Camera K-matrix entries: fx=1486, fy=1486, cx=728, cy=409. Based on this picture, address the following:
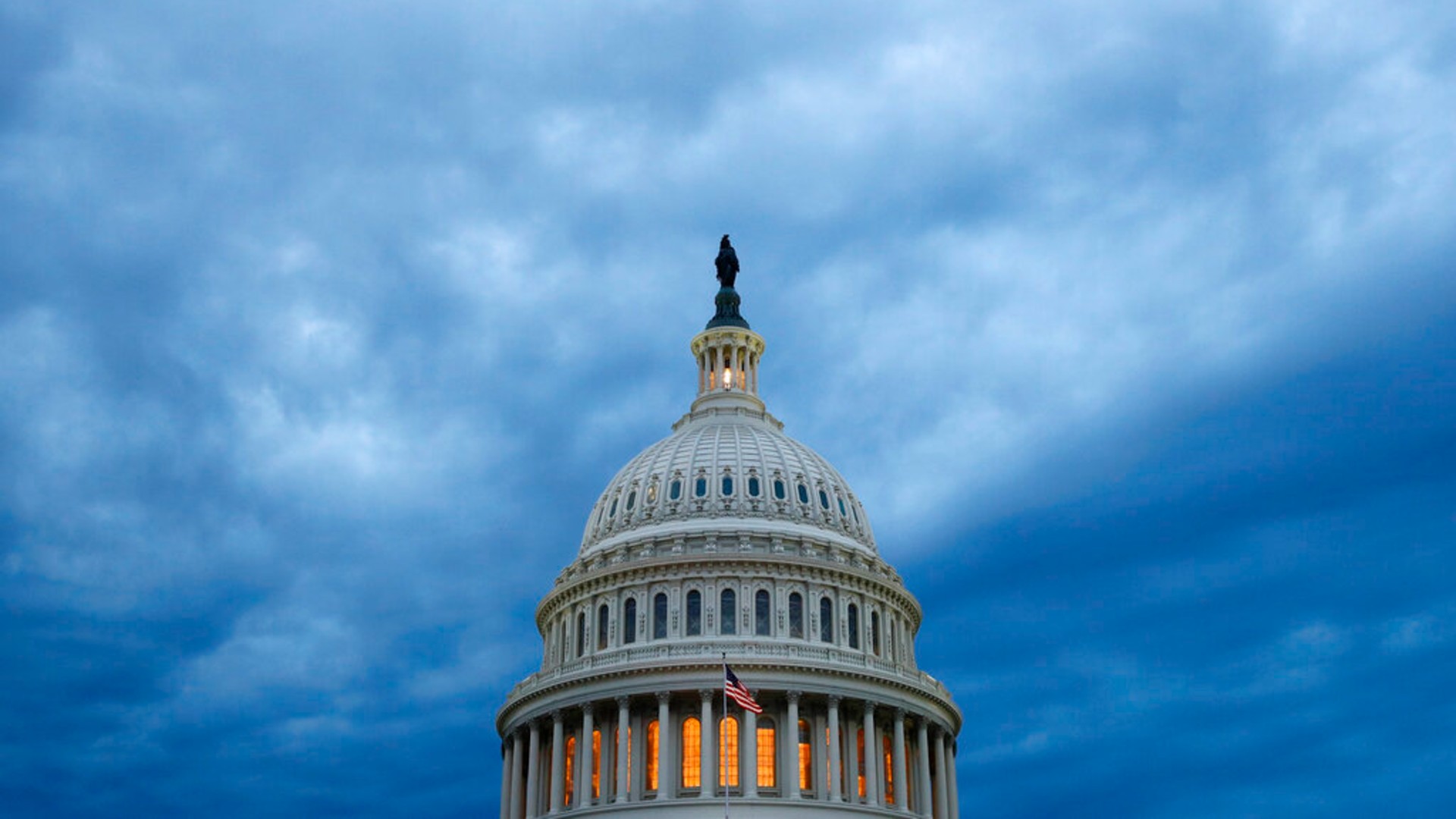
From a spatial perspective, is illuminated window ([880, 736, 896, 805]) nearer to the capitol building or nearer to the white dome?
the capitol building

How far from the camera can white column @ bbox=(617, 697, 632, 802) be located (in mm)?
78625

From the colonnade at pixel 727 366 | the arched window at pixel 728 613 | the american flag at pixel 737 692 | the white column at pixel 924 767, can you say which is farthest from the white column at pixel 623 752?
the colonnade at pixel 727 366

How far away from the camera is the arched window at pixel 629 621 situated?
284 ft

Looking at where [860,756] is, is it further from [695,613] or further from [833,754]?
[695,613]

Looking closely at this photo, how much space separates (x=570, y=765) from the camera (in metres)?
84.3

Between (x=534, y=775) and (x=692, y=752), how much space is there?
9.65 meters

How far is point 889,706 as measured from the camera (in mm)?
83250

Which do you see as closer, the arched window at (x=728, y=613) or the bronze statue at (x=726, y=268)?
the arched window at (x=728, y=613)

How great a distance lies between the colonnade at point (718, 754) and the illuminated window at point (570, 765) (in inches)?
3.0

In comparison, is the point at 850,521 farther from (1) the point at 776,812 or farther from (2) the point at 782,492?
(1) the point at 776,812

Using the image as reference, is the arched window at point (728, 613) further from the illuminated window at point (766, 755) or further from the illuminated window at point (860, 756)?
the illuminated window at point (860, 756)

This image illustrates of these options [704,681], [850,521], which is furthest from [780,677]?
[850,521]

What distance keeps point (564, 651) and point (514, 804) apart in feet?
31.5

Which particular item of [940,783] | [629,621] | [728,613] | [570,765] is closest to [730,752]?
[728,613]
